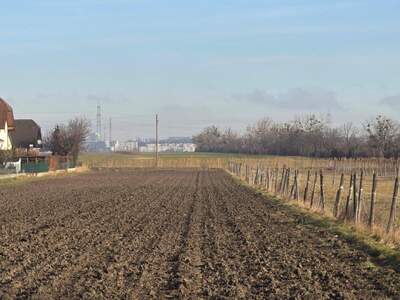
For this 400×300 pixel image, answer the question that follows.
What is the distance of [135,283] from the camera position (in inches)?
392

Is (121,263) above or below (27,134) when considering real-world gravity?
below

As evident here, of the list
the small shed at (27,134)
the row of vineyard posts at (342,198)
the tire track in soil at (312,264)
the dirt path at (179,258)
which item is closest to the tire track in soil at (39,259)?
the dirt path at (179,258)

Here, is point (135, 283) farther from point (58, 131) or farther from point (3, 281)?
point (58, 131)

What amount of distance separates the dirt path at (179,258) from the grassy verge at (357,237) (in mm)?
281

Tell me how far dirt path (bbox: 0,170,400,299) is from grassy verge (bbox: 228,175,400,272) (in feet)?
0.92

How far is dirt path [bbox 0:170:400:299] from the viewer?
373 inches

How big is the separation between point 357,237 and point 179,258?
498 cm

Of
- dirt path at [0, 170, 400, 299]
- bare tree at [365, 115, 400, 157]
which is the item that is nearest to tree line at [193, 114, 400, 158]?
bare tree at [365, 115, 400, 157]

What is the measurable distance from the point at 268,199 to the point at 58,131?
63.9 m

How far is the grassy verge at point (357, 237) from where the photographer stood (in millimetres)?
12557

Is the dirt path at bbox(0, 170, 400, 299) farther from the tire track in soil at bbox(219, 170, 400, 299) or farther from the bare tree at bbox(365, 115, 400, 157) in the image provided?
the bare tree at bbox(365, 115, 400, 157)

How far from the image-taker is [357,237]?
15.4m

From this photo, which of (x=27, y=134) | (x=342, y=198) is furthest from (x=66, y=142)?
(x=342, y=198)

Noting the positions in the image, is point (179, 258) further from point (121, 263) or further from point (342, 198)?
point (342, 198)
